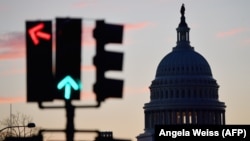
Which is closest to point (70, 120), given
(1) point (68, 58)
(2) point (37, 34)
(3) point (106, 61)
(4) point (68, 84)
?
(4) point (68, 84)

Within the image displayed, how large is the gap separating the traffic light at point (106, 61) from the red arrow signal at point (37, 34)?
27.3 inches

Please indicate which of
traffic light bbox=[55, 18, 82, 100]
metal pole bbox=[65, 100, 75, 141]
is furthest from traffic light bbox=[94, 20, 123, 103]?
metal pole bbox=[65, 100, 75, 141]

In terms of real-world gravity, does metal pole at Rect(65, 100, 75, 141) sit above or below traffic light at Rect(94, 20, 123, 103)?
below

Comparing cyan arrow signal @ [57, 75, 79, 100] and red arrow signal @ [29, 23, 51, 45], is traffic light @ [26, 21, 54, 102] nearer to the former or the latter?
red arrow signal @ [29, 23, 51, 45]

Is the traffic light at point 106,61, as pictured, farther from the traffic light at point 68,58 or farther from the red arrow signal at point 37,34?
the red arrow signal at point 37,34

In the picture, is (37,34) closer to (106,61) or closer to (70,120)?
(106,61)

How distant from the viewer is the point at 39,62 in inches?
658

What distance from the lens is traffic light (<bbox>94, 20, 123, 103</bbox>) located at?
16.6 metres

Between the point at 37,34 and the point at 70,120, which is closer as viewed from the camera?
the point at 37,34

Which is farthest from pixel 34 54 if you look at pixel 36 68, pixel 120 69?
pixel 120 69

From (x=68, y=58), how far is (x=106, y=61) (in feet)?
1.75

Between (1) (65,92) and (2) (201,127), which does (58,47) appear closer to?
(1) (65,92)

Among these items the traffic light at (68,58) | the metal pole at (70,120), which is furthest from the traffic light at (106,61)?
the metal pole at (70,120)

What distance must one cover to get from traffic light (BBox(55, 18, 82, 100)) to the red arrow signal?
0.18m
